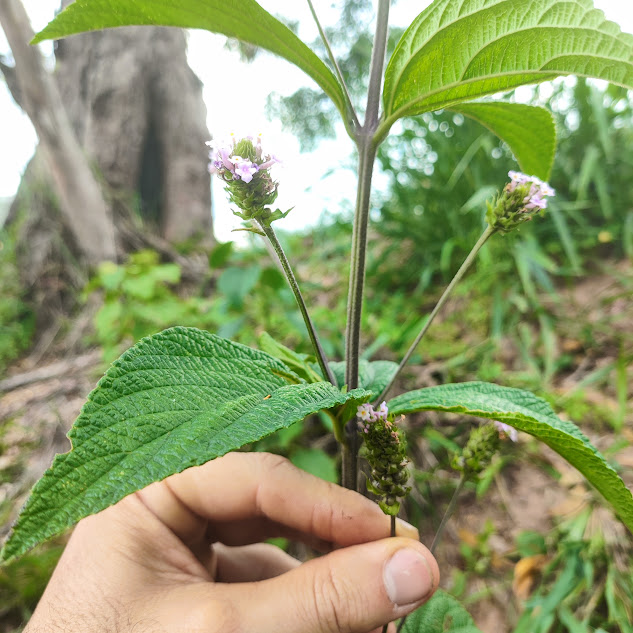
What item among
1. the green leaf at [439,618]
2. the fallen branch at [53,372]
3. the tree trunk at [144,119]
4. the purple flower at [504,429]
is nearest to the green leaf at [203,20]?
the purple flower at [504,429]

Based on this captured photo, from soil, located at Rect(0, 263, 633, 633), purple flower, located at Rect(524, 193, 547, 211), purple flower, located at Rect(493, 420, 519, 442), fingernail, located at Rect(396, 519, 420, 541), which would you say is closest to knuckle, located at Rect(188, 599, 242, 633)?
fingernail, located at Rect(396, 519, 420, 541)

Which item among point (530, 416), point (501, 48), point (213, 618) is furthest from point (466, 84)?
point (213, 618)

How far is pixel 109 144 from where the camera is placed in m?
4.05

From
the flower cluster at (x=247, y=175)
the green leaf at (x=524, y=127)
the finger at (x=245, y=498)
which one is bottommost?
the finger at (x=245, y=498)

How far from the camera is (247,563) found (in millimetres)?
1057

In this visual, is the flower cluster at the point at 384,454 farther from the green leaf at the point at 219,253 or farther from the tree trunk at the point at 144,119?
Result: the tree trunk at the point at 144,119

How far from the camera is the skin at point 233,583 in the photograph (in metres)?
0.68

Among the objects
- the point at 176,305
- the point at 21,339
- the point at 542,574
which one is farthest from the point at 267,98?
the point at 542,574

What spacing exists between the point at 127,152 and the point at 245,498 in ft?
13.3

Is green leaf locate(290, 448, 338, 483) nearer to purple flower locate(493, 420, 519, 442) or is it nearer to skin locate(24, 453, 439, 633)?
skin locate(24, 453, 439, 633)

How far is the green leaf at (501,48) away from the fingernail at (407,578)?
2.15 feet

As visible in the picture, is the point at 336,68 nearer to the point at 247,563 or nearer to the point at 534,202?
the point at 534,202

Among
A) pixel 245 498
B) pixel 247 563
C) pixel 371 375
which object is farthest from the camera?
pixel 247 563

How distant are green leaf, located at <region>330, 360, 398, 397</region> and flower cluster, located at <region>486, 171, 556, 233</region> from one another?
28 centimetres
